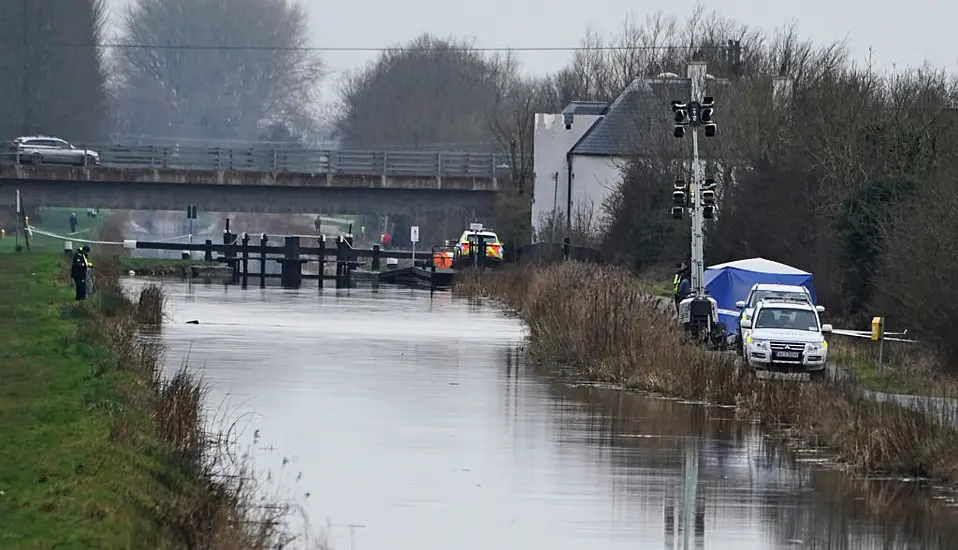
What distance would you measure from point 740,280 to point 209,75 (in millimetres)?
138950

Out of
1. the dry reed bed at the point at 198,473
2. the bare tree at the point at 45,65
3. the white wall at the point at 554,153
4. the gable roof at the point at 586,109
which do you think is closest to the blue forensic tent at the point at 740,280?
the dry reed bed at the point at 198,473

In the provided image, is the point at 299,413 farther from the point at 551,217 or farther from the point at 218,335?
the point at 551,217

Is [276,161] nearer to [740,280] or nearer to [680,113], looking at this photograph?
[740,280]

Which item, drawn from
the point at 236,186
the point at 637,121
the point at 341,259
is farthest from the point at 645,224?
the point at 236,186

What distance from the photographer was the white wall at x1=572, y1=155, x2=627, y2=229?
81.7 meters

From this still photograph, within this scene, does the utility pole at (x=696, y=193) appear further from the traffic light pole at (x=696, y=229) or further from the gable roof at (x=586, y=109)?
the gable roof at (x=586, y=109)

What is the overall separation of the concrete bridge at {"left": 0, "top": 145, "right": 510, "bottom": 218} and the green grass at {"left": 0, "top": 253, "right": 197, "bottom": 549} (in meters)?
54.8

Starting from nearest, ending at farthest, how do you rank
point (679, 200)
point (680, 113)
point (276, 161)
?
point (680, 113) → point (679, 200) → point (276, 161)

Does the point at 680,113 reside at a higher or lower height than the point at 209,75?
lower

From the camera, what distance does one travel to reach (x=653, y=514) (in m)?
19.3

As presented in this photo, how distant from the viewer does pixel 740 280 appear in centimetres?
4494

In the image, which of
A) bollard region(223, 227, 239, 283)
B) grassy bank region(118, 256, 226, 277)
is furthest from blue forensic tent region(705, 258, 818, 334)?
bollard region(223, 227, 239, 283)

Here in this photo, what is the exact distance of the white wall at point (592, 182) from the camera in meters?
81.7

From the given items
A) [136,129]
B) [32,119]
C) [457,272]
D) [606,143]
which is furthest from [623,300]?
[136,129]
